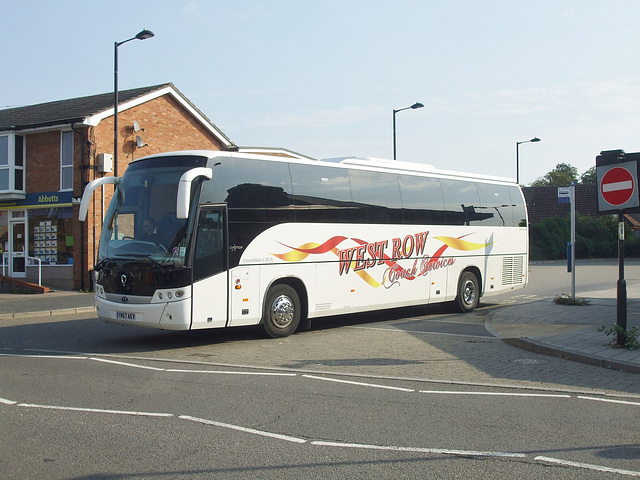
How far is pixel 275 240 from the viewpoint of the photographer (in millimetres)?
12477

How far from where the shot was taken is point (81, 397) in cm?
750

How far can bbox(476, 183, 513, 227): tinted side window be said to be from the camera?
719 inches

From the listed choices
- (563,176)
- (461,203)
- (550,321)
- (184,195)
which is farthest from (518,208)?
(563,176)

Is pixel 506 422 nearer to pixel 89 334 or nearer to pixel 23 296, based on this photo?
pixel 89 334

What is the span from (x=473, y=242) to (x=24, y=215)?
1782cm

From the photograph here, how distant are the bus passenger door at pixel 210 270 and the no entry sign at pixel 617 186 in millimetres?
6426

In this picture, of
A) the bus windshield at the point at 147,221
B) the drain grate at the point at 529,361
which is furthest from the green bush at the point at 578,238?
the bus windshield at the point at 147,221

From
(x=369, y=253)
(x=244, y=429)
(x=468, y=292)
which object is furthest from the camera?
(x=468, y=292)

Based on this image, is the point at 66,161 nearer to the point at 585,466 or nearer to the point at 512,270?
the point at 512,270

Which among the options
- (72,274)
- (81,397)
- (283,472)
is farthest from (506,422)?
(72,274)

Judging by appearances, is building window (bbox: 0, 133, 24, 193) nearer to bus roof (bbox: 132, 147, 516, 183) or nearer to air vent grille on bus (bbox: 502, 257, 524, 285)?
bus roof (bbox: 132, 147, 516, 183)

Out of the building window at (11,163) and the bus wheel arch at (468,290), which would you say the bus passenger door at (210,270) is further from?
the building window at (11,163)

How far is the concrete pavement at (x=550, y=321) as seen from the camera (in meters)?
10.2

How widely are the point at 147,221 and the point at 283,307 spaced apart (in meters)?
3.13
